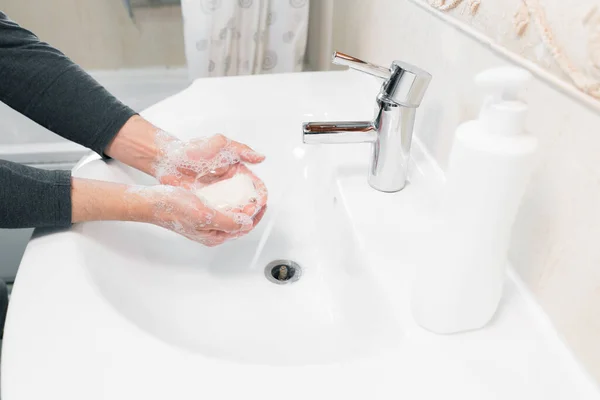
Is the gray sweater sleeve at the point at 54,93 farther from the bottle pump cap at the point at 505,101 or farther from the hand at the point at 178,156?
the bottle pump cap at the point at 505,101

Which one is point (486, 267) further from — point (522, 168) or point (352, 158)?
point (352, 158)

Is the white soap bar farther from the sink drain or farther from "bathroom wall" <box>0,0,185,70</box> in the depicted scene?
"bathroom wall" <box>0,0,185,70</box>

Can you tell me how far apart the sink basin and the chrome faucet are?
0.24 ft

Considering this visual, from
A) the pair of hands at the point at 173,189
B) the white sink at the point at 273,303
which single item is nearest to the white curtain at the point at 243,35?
the white sink at the point at 273,303

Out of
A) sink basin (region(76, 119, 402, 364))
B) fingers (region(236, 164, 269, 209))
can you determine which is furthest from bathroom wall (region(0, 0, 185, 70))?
fingers (region(236, 164, 269, 209))

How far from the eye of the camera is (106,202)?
466 millimetres

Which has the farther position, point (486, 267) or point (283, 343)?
point (283, 343)

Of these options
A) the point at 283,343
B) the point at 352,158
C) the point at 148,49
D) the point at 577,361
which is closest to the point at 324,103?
the point at 352,158

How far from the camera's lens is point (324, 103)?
761 mm

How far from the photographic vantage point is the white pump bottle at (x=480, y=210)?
27 centimetres

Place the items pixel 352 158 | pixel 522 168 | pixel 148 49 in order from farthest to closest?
pixel 148 49 < pixel 352 158 < pixel 522 168

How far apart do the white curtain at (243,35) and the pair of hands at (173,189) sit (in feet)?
2.07

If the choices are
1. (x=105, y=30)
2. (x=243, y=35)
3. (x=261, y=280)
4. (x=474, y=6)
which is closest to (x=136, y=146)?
(x=261, y=280)

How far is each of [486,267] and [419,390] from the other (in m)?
0.10
